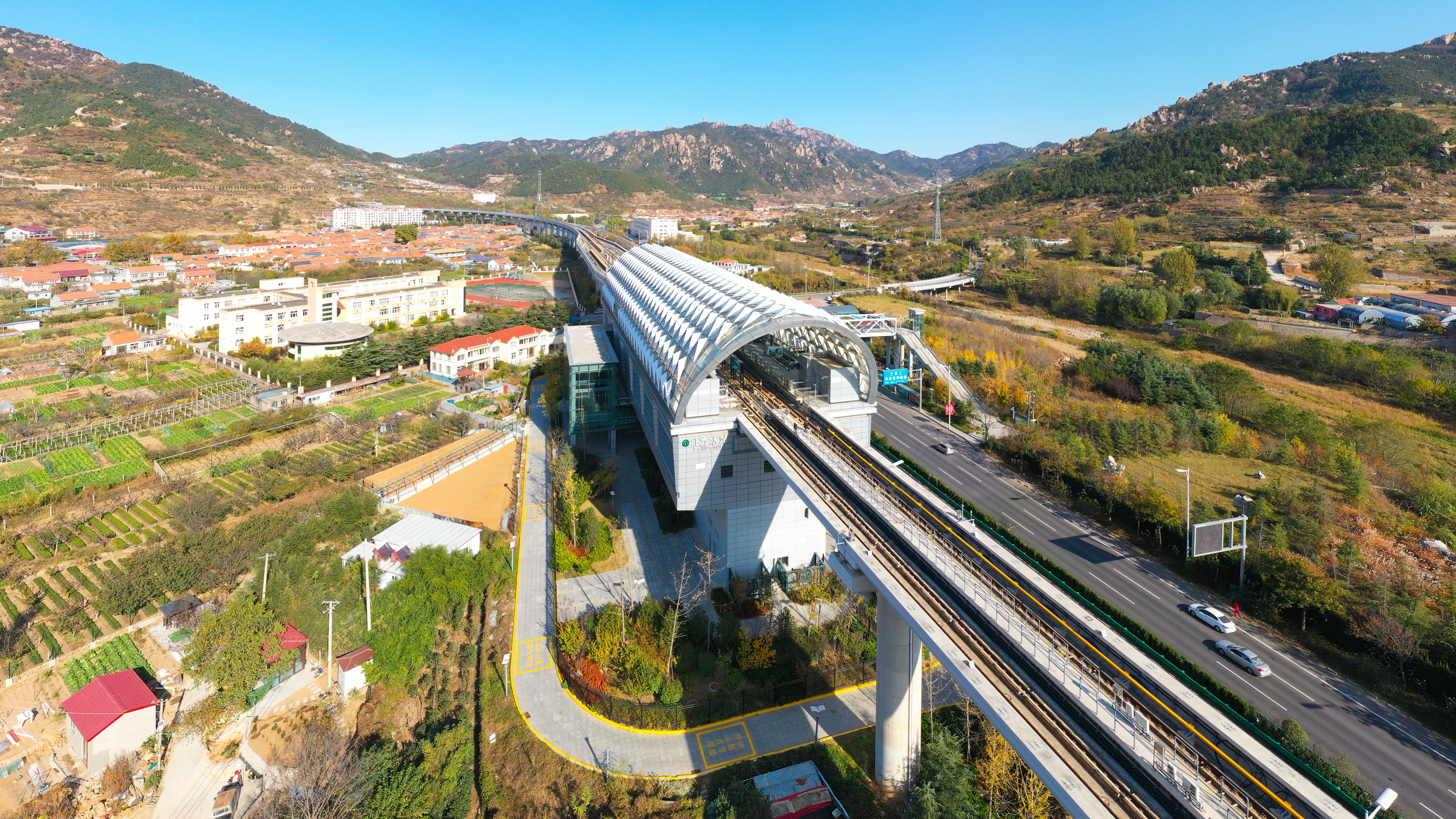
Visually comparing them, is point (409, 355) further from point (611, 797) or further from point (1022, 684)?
point (1022, 684)

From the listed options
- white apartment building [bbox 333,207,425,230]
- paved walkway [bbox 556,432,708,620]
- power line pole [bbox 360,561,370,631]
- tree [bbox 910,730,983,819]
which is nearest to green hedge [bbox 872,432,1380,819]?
tree [bbox 910,730,983,819]

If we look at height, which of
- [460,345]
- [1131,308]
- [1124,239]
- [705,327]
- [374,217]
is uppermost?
[374,217]

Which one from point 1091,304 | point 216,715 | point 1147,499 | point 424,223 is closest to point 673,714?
point 216,715

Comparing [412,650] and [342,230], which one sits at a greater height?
[342,230]

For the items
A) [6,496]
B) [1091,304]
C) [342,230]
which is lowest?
[6,496]

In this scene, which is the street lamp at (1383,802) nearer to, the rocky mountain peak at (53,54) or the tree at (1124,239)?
the tree at (1124,239)

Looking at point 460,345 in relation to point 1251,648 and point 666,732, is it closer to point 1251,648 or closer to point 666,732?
point 666,732

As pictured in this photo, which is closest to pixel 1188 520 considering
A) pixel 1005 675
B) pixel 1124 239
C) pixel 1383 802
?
pixel 1383 802
